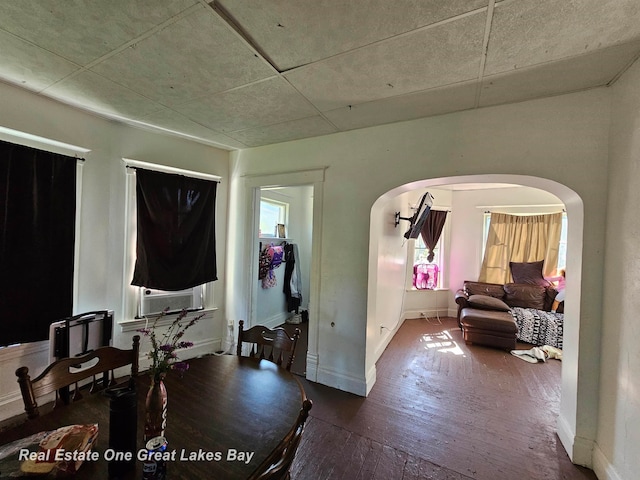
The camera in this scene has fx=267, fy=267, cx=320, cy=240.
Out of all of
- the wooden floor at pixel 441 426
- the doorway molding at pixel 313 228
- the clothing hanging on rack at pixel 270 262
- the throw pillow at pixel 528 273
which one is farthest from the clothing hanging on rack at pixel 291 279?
the throw pillow at pixel 528 273

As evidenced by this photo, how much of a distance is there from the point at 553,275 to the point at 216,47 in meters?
6.12

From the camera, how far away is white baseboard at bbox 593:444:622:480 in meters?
1.58

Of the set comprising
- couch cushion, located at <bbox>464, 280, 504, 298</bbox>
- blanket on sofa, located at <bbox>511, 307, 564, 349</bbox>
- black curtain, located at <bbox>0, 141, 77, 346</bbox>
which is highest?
black curtain, located at <bbox>0, 141, 77, 346</bbox>

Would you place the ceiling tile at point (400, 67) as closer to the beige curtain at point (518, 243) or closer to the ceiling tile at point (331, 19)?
the ceiling tile at point (331, 19)

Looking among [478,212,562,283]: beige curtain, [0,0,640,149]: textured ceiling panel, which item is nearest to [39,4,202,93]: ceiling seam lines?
[0,0,640,149]: textured ceiling panel

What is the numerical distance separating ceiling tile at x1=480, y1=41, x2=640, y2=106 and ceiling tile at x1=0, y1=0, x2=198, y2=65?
188cm

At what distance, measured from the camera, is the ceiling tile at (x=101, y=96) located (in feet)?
6.25

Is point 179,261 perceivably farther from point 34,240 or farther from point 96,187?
point 34,240

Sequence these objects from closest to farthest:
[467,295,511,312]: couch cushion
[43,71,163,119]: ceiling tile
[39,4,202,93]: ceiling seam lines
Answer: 1. [39,4,202,93]: ceiling seam lines
2. [43,71,163,119]: ceiling tile
3. [467,295,511,312]: couch cushion

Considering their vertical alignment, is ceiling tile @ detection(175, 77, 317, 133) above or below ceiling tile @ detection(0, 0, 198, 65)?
above

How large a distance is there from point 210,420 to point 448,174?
7.50 feet

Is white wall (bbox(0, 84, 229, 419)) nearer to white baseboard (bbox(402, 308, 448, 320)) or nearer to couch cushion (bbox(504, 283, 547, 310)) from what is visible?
white baseboard (bbox(402, 308, 448, 320))

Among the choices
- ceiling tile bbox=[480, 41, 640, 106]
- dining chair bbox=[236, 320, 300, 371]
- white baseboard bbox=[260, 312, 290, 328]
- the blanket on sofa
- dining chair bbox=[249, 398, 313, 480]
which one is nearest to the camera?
dining chair bbox=[249, 398, 313, 480]

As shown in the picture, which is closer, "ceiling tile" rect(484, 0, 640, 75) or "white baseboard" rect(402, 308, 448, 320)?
"ceiling tile" rect(484, 0, 640, 75)
